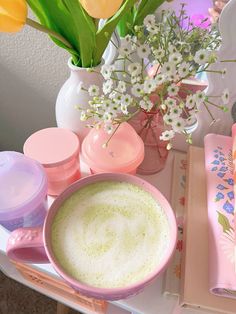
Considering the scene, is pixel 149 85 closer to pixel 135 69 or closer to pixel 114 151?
pixel 135 69

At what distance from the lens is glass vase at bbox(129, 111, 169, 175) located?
62cm

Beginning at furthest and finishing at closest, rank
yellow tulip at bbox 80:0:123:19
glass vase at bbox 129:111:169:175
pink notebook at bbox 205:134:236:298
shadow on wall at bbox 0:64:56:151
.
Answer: shadow on wall at bbox 0:64:56:151
glass vase at bbox 129:111:169:175
pink notebook at bbox 205:134:236:298
yellow tulip at bbox 80:0:123:19

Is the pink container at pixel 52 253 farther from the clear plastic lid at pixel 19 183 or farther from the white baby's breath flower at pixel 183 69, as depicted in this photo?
the white baby's breath flower at pixel 183 69

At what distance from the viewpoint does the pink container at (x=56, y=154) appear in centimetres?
55

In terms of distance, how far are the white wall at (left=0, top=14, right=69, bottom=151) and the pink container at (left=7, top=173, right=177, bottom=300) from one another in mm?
403

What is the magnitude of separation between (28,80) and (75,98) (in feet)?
1.29

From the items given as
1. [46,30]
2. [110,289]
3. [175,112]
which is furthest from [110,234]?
[46,30]

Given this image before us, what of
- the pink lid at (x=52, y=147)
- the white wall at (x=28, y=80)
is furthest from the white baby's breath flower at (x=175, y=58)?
the white wall at (x=28, y=80)

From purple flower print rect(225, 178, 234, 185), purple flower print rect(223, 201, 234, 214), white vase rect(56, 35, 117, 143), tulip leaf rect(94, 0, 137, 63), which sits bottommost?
purple flower print rect(223, 201, 234, 214)

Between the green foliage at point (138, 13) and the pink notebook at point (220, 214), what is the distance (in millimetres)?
233

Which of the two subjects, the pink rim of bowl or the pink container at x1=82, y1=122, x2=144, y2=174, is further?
the pink container at x1=82, y1=122, x2=144, y2=174

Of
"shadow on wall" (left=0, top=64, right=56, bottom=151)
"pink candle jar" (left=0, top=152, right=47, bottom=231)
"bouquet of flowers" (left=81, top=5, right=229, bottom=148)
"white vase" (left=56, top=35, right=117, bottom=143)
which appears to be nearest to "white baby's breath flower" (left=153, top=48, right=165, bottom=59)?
"bouquet of flowers" (left=81, top=5, right=229, bottom=148)

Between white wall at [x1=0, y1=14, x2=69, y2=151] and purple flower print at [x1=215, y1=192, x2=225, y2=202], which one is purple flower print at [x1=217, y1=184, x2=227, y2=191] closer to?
purple flower print at [x1=215, y1=192, x2=225, y2=202]

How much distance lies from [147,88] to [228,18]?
16 centimetres
